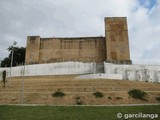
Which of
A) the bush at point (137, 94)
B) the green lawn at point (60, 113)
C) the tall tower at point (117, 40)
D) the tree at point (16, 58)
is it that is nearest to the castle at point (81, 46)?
the tall tower at point (117, 40)

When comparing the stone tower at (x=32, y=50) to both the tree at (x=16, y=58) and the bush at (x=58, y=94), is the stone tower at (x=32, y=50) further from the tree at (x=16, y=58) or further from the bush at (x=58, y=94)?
the bush at (x=58, y=94)

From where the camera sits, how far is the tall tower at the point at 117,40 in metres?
42.3

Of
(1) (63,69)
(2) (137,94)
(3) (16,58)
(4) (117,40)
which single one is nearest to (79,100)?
(2) (137,94)

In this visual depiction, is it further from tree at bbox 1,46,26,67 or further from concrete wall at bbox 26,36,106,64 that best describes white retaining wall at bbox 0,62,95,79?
tree at bbox 1,46,26,67

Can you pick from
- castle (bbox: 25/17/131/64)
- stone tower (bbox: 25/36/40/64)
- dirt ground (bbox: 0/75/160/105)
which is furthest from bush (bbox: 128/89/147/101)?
stone tower (bbox: 25/36/40/64)

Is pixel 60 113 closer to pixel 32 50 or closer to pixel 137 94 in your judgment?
pixel 137 94

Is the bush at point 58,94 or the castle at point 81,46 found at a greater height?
the castle at point 81,46

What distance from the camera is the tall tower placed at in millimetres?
42344

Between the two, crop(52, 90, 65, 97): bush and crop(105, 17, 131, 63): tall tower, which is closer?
crop(52, 90, 65, 97): bush

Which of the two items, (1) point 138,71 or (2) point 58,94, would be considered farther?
(1) point 138,71

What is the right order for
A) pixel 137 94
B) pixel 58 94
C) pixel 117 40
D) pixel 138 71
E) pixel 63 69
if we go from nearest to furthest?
1. pixel 58 94
2. pixel 137 94
3. pixel 138 71
4. pixel 63 69
5. pixel 117 40

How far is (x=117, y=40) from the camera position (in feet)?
144

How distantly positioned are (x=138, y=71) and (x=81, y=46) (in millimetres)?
14911

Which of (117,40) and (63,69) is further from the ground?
(117,40)
